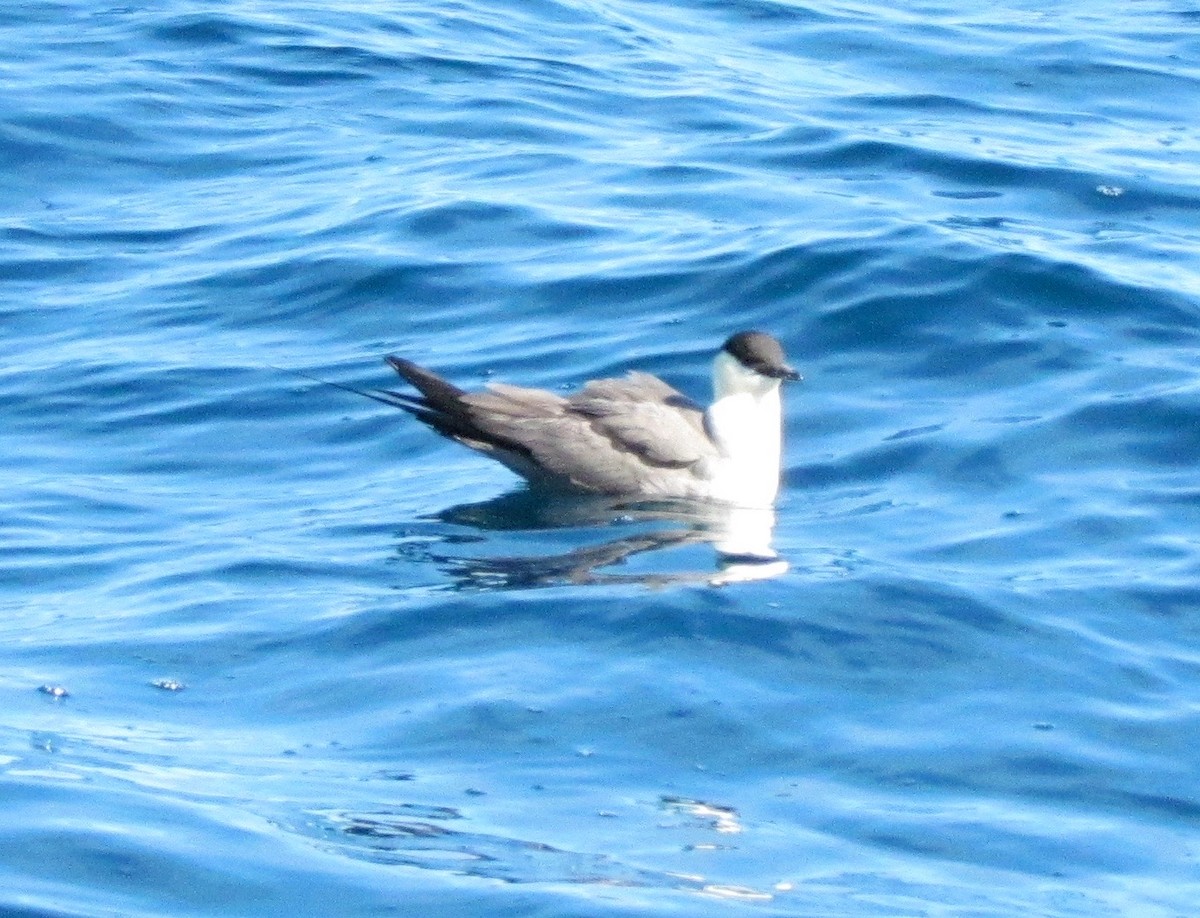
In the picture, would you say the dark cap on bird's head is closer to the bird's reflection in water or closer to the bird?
the bird

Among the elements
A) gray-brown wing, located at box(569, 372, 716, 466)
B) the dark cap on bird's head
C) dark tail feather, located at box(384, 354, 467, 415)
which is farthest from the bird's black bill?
dark tail feather, located at box(384, 354, 467, 415)

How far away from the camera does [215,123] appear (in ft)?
48.2

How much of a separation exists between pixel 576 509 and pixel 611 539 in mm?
492

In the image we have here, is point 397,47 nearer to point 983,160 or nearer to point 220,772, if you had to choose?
point 983,160

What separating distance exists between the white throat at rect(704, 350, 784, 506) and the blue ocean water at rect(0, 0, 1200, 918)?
230 mm

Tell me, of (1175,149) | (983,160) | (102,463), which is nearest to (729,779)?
(102,463)

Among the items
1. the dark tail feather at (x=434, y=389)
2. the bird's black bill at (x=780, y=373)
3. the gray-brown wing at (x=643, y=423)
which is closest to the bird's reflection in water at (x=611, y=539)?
the gray-brown wing at (x=643, y=423)

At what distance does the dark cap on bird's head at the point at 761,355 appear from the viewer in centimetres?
881

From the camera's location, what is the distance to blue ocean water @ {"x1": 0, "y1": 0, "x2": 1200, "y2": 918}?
5375 millimetres

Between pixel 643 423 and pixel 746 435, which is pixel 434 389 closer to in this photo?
pixel 643 423

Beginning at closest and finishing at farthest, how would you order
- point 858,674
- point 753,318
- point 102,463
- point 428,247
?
point 858,674, point 102,463, point 753,318, point 428,247

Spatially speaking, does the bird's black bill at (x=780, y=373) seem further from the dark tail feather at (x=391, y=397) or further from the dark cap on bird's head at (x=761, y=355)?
the dark tail feather at (x=391, y=397)

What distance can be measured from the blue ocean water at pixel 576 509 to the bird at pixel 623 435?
21 cm

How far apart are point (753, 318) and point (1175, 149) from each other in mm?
4235
